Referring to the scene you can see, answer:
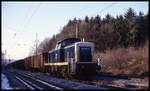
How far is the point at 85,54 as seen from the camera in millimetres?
17797

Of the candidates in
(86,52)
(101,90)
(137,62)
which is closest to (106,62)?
(137,62)

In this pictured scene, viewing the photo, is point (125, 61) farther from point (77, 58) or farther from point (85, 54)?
point (77, 58)

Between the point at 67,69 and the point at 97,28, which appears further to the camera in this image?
the point at 97,28

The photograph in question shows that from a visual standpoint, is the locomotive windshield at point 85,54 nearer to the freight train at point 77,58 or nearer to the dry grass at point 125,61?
the freight train at point 77,58

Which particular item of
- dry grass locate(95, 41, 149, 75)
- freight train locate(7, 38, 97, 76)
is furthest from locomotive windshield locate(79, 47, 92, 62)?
dry grass locate(95, 41, 149, 75)

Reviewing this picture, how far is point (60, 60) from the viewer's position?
2075cm

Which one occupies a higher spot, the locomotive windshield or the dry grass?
the locomotive windshield

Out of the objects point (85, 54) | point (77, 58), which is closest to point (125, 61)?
point (85, 54)

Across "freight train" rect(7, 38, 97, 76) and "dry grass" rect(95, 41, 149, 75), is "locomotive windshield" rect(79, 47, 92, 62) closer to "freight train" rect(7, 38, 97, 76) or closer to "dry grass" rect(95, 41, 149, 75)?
"freight train" rect(7, 38, 97, 76)

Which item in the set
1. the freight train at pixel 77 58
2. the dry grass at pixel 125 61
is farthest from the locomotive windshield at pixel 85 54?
the dry grass at pixel 125 61

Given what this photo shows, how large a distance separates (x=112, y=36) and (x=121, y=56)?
16907mm

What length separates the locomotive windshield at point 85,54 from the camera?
17594 millimetres

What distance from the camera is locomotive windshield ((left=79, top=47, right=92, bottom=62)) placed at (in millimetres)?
17594

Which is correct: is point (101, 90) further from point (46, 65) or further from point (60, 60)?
point (46, 65)
